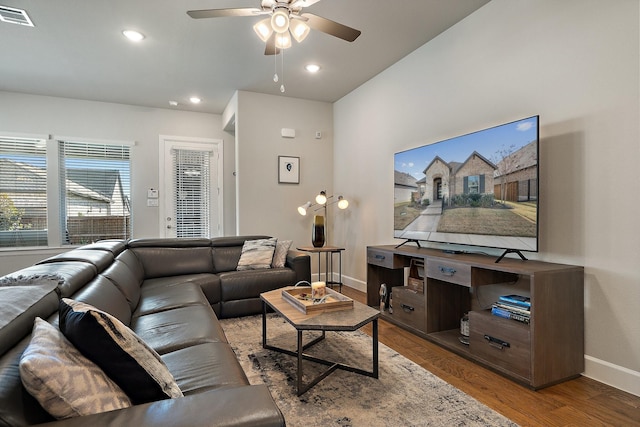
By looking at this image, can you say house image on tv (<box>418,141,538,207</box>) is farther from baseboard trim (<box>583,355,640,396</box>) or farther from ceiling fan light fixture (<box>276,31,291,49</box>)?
ceiling fan light fixture (<box>276,31,291,49</box>)

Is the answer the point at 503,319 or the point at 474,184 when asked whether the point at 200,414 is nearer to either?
the point at 503,319

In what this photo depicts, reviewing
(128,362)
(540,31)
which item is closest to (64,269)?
(128,362)

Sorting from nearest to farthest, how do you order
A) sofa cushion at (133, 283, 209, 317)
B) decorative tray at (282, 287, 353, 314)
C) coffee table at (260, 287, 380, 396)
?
coffee table at (260, 287, 380, 396) < decorative tray at (282, 287, 353, 314) < sofa cushion at (133, 283, 209, 317)

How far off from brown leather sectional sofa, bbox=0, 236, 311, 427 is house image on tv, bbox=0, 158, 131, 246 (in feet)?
6.94

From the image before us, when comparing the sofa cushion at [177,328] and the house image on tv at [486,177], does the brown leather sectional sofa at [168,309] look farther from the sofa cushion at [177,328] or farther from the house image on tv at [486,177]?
the house image on tv at [486,177]

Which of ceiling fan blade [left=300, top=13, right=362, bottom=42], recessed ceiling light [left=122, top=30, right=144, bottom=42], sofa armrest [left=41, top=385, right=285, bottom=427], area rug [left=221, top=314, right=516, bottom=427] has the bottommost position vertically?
area rug [left=221, top=314, right=516, bottom=427]

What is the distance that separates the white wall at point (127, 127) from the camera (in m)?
4.74

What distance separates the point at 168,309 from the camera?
7.61 ft

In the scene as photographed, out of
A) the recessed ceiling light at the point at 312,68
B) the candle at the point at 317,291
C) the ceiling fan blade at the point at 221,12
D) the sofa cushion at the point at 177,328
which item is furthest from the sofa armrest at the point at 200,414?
the recessed ceiling light at the point at 312,68

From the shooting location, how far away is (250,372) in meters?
2.22

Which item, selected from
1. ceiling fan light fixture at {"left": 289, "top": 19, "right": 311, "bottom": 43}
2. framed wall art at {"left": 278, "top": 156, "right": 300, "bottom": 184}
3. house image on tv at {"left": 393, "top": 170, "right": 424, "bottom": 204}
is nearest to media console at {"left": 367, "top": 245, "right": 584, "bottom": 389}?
house image on tv at {"left": 393, "top": 170, "right": 424, "bottom": 204}

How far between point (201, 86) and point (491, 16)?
3483 millimetres

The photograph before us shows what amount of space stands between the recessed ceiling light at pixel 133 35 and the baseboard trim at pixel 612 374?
14.5 feet

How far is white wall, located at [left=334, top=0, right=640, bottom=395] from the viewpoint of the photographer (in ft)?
6.45
